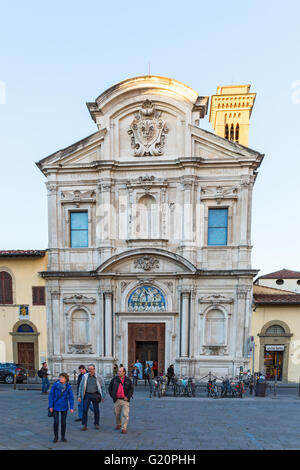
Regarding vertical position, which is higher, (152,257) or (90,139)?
(90,139)

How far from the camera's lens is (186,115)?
21.1 meters

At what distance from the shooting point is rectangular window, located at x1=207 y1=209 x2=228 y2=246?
68.4ft

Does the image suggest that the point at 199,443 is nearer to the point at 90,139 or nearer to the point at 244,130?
the point at 90,139

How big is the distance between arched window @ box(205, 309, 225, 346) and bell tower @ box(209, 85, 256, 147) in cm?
3084

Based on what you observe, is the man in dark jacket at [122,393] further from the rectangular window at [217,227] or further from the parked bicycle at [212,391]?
the rectangular window at [217,227]

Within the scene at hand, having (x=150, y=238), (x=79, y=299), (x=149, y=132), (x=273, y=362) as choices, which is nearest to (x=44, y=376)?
(x=79, y=299)

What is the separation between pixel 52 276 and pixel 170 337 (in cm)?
830

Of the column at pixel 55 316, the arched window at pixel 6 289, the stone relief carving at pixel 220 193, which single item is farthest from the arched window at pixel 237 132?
the arched window at pixel 6 289

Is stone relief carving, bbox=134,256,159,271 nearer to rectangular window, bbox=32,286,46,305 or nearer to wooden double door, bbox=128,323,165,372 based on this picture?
wooden double door, bbox=128,323,165,372

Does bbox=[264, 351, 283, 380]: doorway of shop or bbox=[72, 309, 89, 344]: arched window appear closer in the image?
bbox=[72, 309, 89, 344]: arched window

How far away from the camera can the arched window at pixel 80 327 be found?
838 inches

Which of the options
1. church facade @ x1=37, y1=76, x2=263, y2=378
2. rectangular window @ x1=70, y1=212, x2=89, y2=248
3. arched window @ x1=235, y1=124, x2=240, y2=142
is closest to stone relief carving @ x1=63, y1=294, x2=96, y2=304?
church facade @ x1=37, y1=76, x2=263, y2=378

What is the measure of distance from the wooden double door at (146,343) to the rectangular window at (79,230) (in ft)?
19.9
